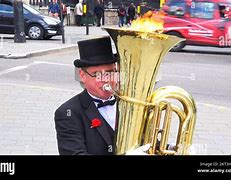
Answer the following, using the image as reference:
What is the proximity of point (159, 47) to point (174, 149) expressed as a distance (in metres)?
0.55

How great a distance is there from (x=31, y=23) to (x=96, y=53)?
16859mm

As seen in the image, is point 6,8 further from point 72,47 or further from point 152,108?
point 152,108

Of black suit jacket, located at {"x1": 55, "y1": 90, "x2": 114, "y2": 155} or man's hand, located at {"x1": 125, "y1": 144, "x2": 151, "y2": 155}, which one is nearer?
man's hand, located at {"x1": 125, "y1": 144, "x2": 151, "y2": 155}

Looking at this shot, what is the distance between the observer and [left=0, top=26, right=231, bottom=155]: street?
5961 millimetres

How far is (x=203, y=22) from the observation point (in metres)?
16.8

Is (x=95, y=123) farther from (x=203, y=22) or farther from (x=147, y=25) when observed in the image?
(x=203, y=22)

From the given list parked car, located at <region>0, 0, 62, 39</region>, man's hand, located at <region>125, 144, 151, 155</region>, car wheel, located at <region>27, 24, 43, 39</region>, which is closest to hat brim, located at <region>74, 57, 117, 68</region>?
man's hand, located at <region>125, 144, 151, 155</region>

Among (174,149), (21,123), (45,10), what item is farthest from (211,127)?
(45,10)

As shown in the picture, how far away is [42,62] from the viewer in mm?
13047

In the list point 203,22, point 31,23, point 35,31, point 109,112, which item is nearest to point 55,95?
point 109,112

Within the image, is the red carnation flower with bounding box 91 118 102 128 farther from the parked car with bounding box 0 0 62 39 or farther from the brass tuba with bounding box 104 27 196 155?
the parked car with bounding box 0 0 62 39
